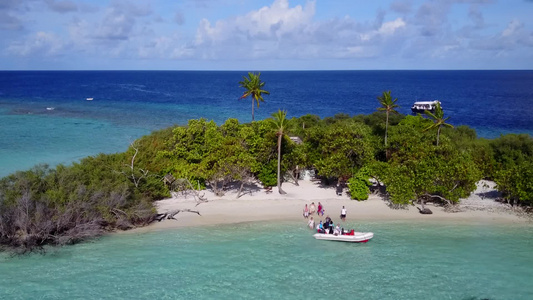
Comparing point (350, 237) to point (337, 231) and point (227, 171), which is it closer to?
point (337, 231)

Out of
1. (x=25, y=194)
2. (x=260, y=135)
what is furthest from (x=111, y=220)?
(x=260, y=135)

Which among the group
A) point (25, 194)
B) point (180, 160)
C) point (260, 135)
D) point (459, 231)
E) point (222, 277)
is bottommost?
point (222, 277)

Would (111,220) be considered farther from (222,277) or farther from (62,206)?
(222,277)

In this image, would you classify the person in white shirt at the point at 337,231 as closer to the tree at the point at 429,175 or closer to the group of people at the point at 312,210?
the group of people at the point at 312,210

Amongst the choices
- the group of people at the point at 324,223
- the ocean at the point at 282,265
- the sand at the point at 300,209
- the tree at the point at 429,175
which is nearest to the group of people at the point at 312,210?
the group of people at the point at 324,223

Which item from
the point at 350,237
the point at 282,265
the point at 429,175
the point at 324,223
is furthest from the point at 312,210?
the point at 429,175

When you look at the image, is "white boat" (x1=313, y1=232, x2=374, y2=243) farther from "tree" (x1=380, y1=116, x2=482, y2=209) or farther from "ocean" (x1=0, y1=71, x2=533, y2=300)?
"tree" (x1=380, y1=116, x2=482, y2=209)

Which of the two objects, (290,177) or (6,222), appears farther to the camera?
(290,177)
